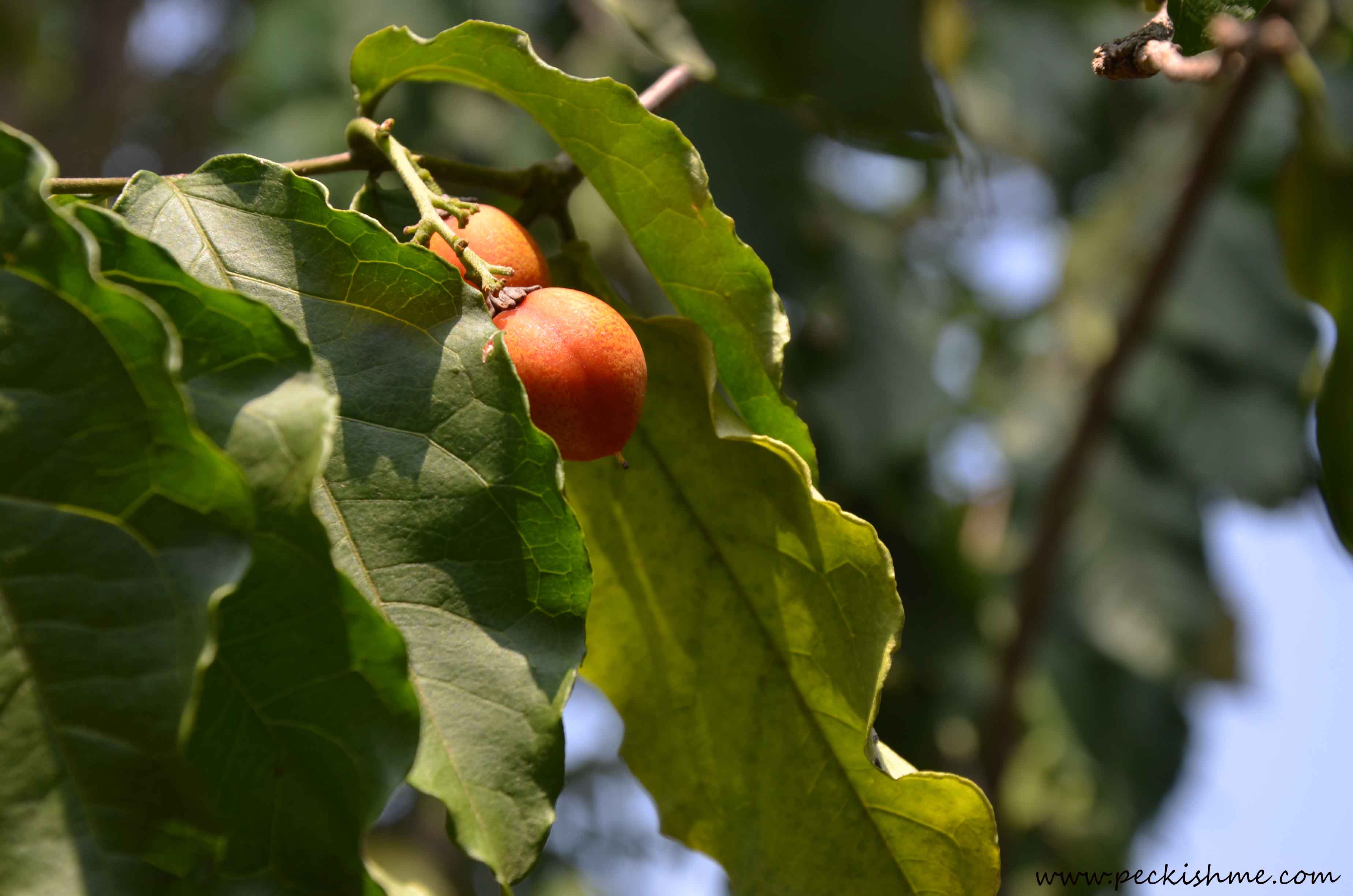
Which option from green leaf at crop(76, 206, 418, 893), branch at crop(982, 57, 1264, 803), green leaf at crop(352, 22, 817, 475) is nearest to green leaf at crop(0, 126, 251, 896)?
green leaf at crop(76, 206, 418, 893)

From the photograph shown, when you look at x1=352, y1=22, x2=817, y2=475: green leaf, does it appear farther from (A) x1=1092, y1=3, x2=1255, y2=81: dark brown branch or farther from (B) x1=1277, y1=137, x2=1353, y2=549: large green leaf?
(B) x1=1277, y1=137, x2=1353, y2=549: large green leaf

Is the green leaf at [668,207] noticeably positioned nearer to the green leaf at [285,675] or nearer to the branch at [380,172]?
the branch at [380,172]

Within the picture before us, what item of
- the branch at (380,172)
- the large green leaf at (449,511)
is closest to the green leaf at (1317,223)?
the branch at (380,172)

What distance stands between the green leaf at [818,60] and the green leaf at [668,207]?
0.37m

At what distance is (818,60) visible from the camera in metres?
Result: 1.24

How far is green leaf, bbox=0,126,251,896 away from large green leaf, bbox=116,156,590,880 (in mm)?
141

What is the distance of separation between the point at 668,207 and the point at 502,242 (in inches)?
5.0

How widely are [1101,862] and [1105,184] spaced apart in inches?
83.4

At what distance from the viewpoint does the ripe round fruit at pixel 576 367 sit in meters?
0.78

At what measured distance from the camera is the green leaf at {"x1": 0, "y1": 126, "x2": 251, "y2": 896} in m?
0.57

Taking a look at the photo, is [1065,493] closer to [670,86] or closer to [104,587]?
[670,86]

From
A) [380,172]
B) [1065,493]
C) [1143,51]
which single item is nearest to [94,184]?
[380,172]

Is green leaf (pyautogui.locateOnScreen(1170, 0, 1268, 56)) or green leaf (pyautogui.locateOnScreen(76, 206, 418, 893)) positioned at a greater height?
green leaf (pyautogui.locateOnScreen(1170, 0, 1268, 56))

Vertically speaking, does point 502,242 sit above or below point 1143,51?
below
